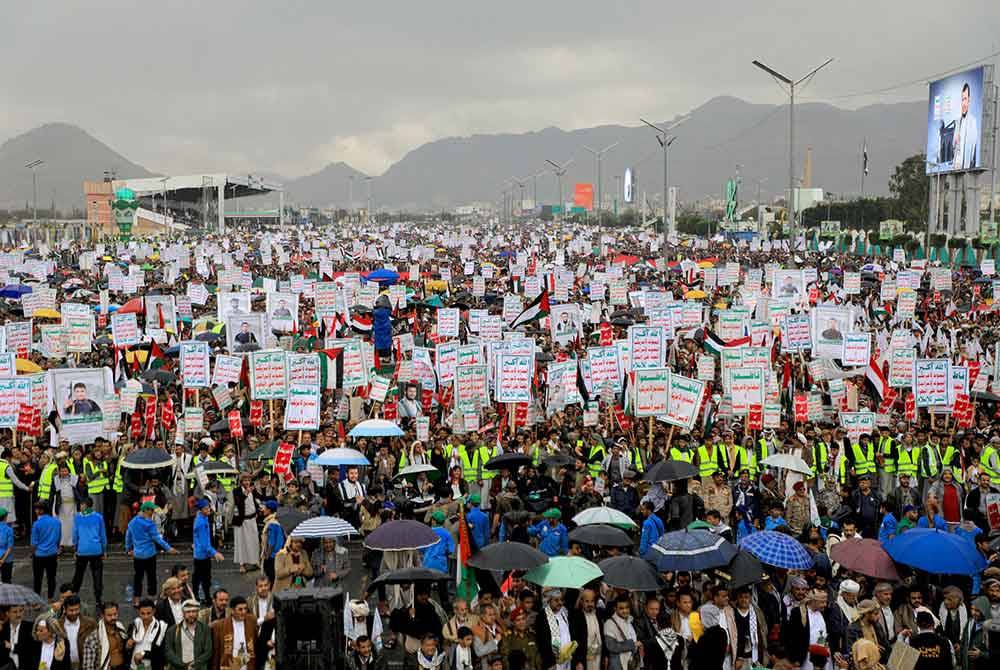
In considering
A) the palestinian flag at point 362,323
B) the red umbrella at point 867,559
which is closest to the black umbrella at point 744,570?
the red umbrella at point 867,559

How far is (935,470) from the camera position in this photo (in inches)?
558

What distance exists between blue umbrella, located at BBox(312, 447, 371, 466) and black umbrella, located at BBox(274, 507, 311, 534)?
6.65 ft

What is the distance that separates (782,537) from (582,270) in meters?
34.4

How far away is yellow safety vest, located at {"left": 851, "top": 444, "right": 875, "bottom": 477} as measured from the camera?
14484mm

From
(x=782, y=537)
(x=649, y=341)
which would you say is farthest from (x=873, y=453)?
(x=782, y=537)

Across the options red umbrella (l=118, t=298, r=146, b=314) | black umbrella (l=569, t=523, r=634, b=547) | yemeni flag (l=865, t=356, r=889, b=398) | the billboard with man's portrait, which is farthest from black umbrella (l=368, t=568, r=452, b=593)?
red umbrella (l=118, t=298, r=146, b=314)

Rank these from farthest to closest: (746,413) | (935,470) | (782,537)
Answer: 1. (746,413)
2. (935,470)
3. (782,537)

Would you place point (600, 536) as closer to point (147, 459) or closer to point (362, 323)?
point (147, 459)

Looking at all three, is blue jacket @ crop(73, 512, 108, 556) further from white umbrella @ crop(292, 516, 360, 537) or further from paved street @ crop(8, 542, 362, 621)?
white umbrella @ crop(292, 516, 360, 537)

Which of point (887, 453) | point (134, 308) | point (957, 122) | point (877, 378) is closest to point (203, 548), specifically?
point (887, 453)

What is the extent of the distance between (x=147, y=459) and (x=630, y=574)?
658 centimetres

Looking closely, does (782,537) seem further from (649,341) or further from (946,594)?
(649,341)

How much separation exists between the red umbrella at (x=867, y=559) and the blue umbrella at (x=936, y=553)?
8cm

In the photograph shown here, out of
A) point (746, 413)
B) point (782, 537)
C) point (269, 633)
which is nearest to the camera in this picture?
point (269, 633)
